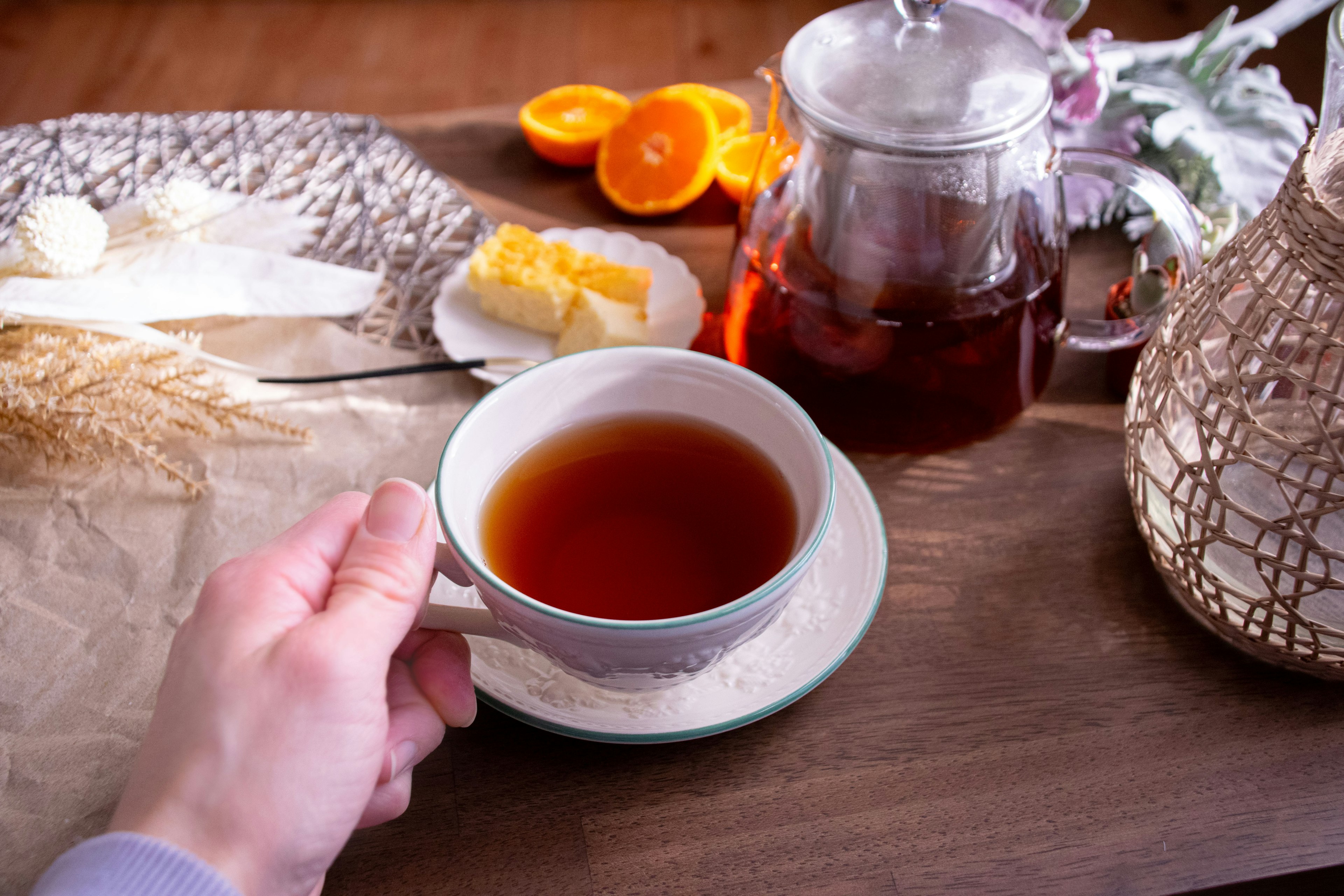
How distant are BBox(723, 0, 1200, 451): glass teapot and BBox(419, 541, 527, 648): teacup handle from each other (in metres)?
0.32

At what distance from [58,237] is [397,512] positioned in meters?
0.50

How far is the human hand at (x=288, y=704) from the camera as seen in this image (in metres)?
0.43

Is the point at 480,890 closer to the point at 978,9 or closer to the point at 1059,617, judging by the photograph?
the point at 1059,617

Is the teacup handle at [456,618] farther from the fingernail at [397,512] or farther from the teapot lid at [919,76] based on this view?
the teapot lid at [919,76]

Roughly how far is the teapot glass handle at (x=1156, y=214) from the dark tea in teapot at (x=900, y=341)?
0.03 meters

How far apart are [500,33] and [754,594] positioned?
2.02 m

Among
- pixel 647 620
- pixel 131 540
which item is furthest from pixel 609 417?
pixel 131 540

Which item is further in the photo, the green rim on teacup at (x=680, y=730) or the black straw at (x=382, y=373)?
the black straw at (x=382, y=373)

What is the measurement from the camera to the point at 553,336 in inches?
33.7

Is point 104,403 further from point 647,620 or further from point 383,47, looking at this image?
point 383,47

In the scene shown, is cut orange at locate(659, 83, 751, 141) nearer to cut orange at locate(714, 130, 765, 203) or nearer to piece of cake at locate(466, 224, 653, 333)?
cut orange at locate(714, 130, 765, 203)

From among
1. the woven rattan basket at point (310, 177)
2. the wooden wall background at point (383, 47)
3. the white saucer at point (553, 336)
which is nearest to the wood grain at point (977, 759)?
the white saucer at point (553, 336)

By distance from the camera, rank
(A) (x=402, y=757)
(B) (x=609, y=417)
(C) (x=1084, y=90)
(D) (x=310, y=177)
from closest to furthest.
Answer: (A) (x=402, y=757), (B) (x=609, y=417), (C) (x=1084, y=90), (D) (x=310, y=177)

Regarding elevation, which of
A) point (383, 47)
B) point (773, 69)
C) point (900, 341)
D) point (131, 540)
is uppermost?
point (773, 69)
